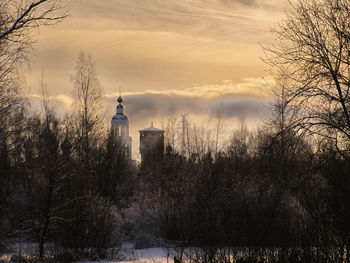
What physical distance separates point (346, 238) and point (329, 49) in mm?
6605

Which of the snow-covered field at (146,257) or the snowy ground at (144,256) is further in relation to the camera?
the snowy ground at (144,256)

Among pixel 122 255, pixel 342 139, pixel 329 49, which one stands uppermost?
→ pixel 329 49

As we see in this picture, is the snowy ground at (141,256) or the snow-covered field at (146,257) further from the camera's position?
the snowy ground at (141,256)

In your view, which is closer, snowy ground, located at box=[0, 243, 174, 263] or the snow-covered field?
the snow-covered field

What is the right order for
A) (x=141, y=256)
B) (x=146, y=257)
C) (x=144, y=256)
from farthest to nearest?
(x=144, y=256) → (x=141, y=256) → (x=146, y=257)

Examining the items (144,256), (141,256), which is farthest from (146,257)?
(144,256)

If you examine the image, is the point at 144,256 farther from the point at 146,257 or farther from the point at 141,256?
the point at 146,257

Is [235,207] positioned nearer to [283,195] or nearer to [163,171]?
[283,195]

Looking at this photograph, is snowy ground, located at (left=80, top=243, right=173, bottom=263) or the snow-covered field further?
snowy ground, located at (left=80, top=243, right=173, bottom=263)

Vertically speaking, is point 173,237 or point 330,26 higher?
point 330,26

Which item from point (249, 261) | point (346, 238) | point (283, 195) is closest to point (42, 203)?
point (283, 195)

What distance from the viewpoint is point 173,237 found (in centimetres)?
2216

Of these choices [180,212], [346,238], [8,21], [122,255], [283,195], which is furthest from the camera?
[180,212]

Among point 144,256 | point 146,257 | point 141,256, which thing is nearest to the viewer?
point 146,257
